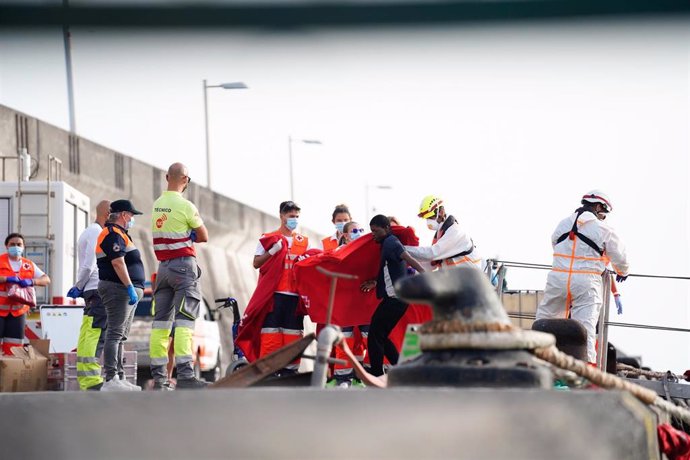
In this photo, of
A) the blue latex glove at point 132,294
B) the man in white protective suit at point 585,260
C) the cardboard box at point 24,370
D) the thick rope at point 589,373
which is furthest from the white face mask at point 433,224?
the thick rope at point 589,373

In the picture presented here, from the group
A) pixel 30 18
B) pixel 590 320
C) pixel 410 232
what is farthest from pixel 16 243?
pixel 30 18

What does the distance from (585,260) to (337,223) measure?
3.16 metres

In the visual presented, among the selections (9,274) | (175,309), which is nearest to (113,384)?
(175,309)

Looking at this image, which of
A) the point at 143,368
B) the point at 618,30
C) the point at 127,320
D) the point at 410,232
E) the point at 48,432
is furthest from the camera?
the point at 143,368

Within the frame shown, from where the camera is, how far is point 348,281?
1311 cm

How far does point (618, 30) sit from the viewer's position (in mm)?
1984

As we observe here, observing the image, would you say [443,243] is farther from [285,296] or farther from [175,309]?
[175,309]

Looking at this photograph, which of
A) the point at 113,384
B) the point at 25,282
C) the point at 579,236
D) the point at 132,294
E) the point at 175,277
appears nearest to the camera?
the point at 113,384

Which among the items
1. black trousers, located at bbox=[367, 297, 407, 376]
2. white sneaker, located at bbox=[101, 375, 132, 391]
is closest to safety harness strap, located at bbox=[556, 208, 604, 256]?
black trousers, located at bbox=[367, 297, 407, 376]

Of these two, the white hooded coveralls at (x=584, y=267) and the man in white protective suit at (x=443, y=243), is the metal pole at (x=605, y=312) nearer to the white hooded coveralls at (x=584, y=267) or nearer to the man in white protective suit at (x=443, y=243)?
the white hooded coveralls at (x=584, y=267)

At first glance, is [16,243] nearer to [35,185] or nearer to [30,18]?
[35,185]

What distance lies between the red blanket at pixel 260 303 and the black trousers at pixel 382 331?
59.0 inches

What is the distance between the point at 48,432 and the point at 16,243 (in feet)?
45.7

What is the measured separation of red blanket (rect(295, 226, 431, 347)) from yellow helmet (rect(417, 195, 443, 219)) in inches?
17.1
